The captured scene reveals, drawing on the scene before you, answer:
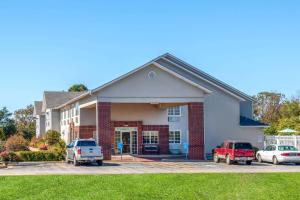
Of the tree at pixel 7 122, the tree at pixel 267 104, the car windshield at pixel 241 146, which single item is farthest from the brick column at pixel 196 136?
the tree at pixel 267 104

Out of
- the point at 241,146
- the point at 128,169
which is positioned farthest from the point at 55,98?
the point at 128,169

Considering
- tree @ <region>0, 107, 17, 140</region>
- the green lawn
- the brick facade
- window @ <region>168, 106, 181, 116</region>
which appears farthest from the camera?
tree @ <region>0, 107, 17, 140</region>

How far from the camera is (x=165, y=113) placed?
51438mm

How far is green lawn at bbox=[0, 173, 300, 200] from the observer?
63.1ft

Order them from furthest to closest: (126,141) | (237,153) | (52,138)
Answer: (52,138) → (126,141) → (237,153)

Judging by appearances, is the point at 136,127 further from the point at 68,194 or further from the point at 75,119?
the point at 68,194

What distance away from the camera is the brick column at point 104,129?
40.4m

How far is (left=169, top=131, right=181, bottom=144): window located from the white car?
14369 millimetres

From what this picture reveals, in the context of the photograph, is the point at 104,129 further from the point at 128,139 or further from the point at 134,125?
the point at 128,139

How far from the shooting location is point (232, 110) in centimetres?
5006

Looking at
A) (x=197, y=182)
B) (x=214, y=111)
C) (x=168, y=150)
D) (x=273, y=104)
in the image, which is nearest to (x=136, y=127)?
(x=168, y=150)

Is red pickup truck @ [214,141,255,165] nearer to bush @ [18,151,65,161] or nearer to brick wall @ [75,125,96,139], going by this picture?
bush @ [18,151,65,161]

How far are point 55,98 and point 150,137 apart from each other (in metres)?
22.0

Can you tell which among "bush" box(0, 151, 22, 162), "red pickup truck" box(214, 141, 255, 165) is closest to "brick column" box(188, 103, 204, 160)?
"red pickup truck" box(214, 141, 255, 165)
